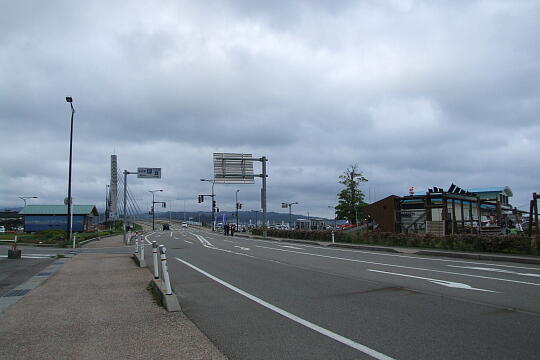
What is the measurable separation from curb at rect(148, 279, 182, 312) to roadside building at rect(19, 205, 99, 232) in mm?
56125

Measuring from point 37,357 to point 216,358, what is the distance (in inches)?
94.0

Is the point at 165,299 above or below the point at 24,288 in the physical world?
above

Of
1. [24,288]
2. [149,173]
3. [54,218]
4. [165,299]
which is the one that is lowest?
[24,288]

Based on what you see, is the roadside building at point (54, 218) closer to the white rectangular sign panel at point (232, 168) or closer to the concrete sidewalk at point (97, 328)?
the white rectangular sign panel at point (232, 168)

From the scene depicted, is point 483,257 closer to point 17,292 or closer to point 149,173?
point 17,292

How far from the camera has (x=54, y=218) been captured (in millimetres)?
61281

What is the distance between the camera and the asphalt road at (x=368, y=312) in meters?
5.89

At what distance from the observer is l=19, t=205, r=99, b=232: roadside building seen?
60594mm

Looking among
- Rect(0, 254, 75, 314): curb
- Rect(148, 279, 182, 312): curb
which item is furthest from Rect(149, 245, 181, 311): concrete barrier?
Rect(0, 254, 75, 314): curb

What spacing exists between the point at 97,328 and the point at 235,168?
3680 centimetres

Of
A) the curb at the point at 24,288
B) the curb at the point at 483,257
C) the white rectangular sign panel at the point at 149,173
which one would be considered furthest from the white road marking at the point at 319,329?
the white rectangular sign panel at the point at 149,173

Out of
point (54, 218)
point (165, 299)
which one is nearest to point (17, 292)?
point (165, 299)

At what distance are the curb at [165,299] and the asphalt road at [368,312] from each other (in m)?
0.32

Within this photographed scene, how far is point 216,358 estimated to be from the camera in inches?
220
